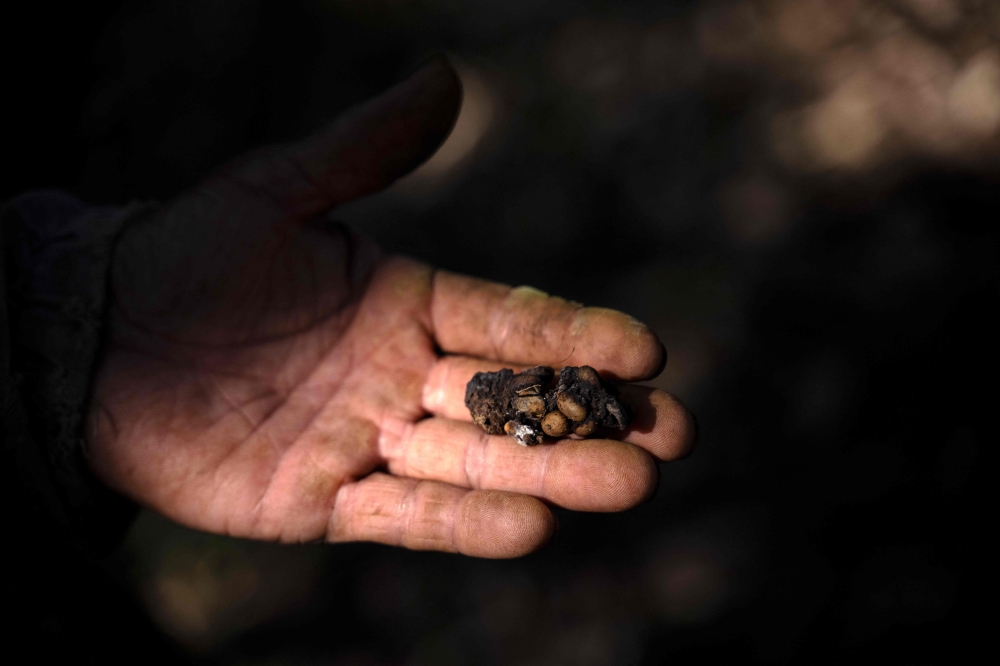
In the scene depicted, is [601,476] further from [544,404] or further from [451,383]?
[451,383]

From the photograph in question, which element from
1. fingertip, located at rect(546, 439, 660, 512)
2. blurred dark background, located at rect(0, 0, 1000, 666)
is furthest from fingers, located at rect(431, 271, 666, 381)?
blurred dark background, located at rect(0, 0, 1000, 666)

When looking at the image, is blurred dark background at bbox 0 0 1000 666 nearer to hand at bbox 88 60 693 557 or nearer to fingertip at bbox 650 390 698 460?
fingertip at bbox 650 390 698 460

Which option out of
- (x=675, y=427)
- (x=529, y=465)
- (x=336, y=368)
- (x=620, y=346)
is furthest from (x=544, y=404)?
(x=336, y=368)

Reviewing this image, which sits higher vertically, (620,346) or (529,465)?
(620,346)

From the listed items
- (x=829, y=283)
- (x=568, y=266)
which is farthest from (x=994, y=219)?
(x=568, y=266)

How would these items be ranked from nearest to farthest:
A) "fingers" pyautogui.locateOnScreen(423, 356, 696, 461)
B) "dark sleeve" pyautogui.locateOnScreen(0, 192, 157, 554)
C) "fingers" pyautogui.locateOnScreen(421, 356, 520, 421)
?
"fingers" pyautogui.locateOnScreen(423, 356, 696, 461), "dark sleeve" pyautogui.locateOnScreen(0, 192, 157, 554), "fingers" pyautogui.locateOnScreen(421, 356, 520, 421)

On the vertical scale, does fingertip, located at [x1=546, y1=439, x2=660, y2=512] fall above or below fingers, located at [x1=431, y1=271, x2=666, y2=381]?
below

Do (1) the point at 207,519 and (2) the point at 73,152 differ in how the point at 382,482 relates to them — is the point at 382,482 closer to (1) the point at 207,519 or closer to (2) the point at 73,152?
(1) the point at 207,519
